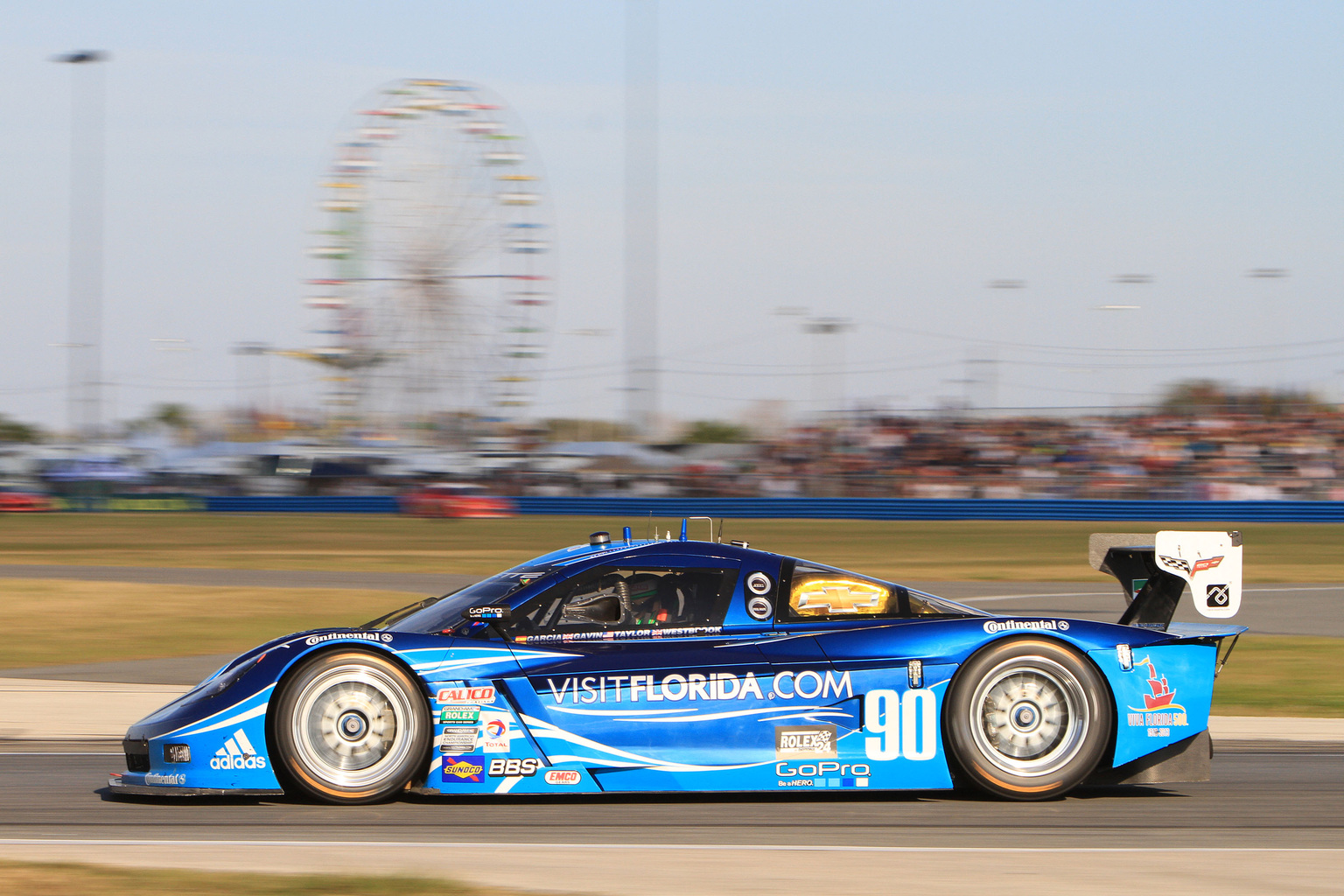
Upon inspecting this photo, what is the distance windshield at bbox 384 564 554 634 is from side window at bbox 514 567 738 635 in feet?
0.51

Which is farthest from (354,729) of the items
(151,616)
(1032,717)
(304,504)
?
(304,504)

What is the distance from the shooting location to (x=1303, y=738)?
779cm

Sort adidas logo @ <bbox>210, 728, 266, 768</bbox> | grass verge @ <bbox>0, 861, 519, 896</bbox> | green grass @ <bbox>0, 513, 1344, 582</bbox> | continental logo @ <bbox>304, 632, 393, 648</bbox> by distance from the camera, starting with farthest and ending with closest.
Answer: green grass @ <bbox>0, 513, 1344, 582</bbox> → continental logo @ <bbox>304, 632, 393, 648</bbox> → adidas logo @ <bbox>210, 728, 266, 768</bbox> → grass verge @ <bbox>0, 861, 519, 896</bbox>

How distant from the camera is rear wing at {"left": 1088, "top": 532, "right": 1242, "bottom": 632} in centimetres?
615

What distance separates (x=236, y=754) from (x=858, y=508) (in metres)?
36.4

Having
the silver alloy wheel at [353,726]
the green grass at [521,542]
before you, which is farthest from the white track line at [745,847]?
the green grass at [521,542]

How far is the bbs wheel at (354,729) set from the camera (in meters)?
5.59

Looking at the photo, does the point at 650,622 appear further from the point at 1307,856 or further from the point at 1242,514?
the point at 1242,514

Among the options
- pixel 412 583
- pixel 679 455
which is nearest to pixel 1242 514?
pixel 679 455

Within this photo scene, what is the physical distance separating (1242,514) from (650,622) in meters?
35.5

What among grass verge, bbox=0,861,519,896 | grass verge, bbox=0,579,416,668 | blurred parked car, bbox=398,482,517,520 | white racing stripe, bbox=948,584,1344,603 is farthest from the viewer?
blurred parked car, bbox=398,482,517,520

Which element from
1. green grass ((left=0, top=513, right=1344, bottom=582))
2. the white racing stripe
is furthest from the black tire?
green grass ((left=0, top=513, right=1344, bottom=582))

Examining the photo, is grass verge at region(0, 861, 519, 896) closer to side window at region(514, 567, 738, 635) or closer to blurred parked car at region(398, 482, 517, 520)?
side window at region(514, 567, 738, 635)

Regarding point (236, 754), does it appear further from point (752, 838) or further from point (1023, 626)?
point (1023, 626)
